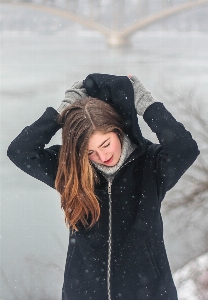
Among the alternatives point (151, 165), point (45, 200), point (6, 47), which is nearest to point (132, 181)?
point (151, 165)

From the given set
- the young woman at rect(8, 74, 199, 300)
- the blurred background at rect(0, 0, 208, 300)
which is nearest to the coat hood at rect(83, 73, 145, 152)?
the young woman at rect(8, 74, 199, 300)

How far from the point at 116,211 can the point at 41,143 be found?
219mm

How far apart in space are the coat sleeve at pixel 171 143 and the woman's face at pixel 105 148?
0.08m

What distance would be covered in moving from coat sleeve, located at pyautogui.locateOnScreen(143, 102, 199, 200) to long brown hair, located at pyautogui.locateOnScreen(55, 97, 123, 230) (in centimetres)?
8

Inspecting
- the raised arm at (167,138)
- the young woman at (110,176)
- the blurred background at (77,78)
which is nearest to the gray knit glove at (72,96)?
the young woman at (110,176)

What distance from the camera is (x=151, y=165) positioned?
3.10ft

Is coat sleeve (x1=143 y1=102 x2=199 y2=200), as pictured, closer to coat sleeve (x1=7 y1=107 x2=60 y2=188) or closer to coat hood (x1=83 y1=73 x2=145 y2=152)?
coat hood (x1=83 y1=73 x2=145 y2=152)

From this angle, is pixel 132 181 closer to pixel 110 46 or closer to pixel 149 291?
pixel 149 291

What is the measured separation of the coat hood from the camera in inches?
35.5

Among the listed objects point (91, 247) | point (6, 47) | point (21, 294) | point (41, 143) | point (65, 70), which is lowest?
point (21, 294)

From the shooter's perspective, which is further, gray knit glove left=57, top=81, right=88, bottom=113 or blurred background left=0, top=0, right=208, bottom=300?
blurred background left=0, top=0, right=208, bottom=300

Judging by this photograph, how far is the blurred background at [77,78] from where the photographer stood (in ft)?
19.7

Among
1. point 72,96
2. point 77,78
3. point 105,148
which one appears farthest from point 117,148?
point 77,78

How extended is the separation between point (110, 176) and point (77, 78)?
8010 mm
